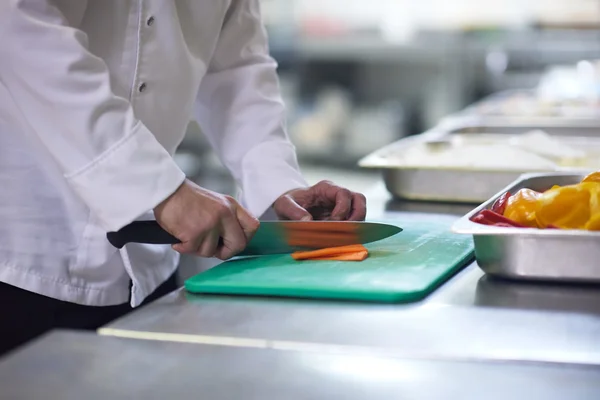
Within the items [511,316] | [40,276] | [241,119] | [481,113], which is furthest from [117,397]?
[481,113]

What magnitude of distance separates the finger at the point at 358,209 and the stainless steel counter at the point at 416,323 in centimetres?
29

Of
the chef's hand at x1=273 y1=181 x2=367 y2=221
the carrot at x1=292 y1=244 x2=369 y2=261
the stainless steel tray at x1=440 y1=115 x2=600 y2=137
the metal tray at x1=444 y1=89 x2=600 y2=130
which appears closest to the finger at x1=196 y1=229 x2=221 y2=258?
the carrot at x1=292 y1=244 x2=369 y2=261

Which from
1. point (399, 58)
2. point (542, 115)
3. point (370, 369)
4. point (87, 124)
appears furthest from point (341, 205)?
point (399, 58)

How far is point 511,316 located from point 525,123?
141cm

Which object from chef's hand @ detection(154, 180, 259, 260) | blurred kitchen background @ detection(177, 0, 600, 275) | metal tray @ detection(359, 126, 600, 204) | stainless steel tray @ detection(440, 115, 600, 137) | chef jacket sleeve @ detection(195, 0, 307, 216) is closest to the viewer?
chef's hand @ detection(154, 180, 259, 260)

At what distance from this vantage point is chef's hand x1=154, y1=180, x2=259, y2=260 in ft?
3.31

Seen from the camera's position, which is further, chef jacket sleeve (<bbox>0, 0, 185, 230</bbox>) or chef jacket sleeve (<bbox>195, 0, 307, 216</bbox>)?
chef jacket sleeve (<bbox>195, 0, 307, 216</bbox>)

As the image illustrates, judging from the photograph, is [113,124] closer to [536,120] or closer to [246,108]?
[246,108]

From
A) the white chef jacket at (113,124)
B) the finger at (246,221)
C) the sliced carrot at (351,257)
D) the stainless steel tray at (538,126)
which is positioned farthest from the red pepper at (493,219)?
the stainless steel tray at (538,126)

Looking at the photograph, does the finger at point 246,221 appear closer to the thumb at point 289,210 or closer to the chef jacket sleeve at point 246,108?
the thumb at point 289,210

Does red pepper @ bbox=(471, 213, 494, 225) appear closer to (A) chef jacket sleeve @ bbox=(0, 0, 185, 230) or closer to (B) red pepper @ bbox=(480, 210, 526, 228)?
(B) red pepper @ bbox=(480, 210, 526, 228)

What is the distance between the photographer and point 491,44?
425 centimetres

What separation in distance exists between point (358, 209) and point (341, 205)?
0.09ft

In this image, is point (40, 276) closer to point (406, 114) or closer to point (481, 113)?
point (481, 113)
